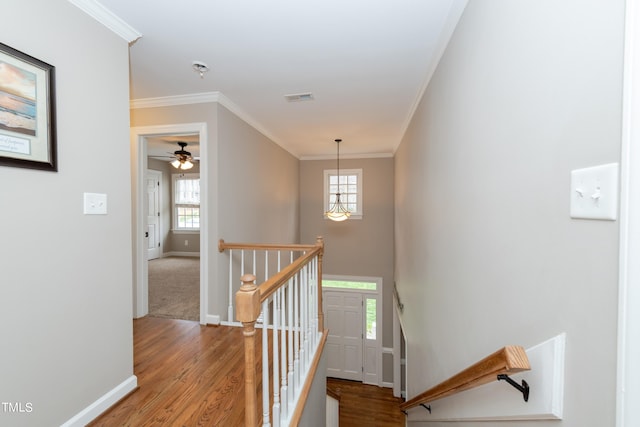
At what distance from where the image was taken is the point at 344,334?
6062mm

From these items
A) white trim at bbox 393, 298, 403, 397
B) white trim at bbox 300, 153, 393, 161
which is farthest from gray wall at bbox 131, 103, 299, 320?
white trim at bbox 393, 298, 403, 397

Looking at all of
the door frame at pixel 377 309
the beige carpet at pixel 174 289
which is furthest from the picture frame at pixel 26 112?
the door frame at pixel 377 309

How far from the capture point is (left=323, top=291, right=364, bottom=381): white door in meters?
5.93

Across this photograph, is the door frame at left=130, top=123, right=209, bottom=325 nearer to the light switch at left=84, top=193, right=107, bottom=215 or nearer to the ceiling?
the ceiling

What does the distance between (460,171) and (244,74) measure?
6.63 ft

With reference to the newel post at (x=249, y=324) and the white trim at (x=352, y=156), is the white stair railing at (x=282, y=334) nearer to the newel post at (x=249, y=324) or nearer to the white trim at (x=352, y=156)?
the newel post at (x=249, y=324)

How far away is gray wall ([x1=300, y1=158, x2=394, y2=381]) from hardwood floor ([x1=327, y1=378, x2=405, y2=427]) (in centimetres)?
46

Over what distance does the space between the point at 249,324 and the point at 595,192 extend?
1.17m

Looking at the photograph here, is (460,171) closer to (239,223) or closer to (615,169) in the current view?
(615,169)

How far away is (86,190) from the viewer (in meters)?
1.65

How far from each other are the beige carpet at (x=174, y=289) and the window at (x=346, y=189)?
314cm

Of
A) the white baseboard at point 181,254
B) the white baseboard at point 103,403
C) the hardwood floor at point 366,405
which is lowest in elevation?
the hardwood floor at point 366,405

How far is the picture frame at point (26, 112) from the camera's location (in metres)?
1.26

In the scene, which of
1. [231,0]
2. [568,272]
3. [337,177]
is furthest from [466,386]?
[337,177]
